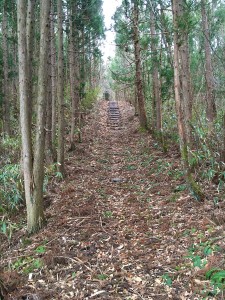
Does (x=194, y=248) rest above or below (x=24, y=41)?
below

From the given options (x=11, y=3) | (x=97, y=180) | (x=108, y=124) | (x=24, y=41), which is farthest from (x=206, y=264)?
(x=108, y=124)

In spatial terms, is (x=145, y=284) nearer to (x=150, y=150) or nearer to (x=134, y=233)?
(x=134, y=233)

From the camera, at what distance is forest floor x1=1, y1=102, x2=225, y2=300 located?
3.55m

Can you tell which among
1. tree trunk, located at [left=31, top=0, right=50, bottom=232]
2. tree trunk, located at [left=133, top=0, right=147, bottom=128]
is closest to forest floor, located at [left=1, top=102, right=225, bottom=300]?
tree trunk, located at [left=31, top=0, right=50, bottom=232]

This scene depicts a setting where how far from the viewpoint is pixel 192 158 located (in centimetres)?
618

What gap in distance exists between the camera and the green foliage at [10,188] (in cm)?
600

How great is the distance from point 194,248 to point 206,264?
0.49 metres

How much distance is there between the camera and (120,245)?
4637 millimetres

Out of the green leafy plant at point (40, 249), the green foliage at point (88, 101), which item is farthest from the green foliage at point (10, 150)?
the green foliage at point (88, 101)

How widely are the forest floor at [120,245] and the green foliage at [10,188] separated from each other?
70cm

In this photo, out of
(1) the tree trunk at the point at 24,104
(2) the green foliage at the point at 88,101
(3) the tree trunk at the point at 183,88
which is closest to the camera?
(1) the tree trunk at the point at 24,104

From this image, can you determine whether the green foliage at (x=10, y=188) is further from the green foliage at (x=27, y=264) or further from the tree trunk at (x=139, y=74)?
the tree trunk at (x=139, y=74)

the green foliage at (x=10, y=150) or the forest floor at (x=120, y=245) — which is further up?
the green foliage at (x=10, y=150)

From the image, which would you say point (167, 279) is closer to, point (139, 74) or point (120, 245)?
point (120, 245)
